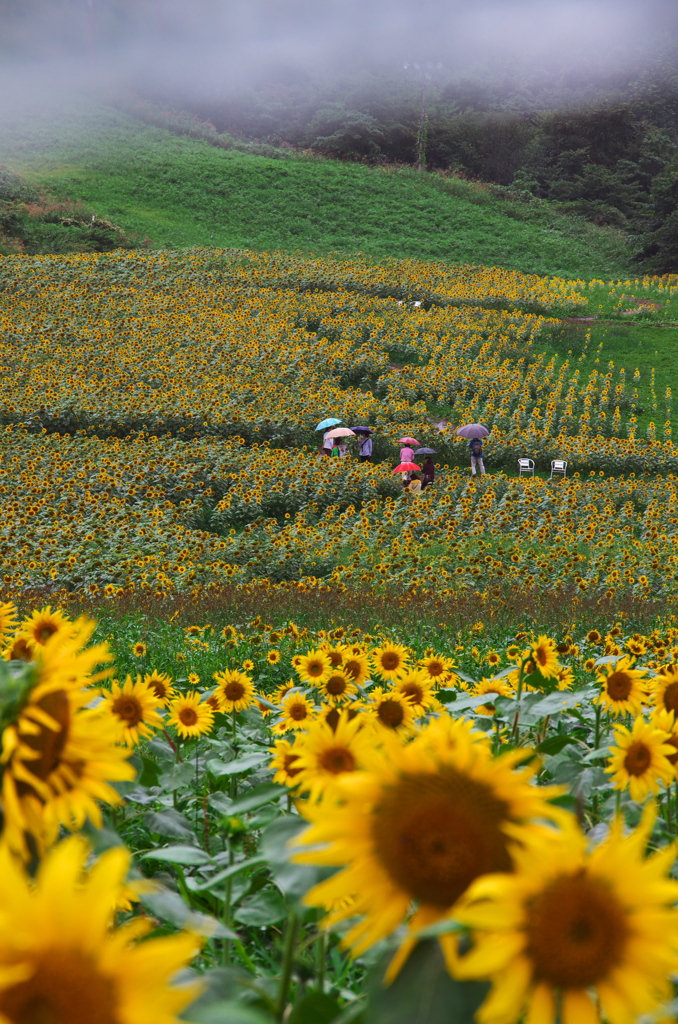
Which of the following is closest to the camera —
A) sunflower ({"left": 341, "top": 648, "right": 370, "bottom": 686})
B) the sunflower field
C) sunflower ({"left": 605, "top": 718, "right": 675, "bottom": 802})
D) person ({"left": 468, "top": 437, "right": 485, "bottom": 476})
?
the sunflower field

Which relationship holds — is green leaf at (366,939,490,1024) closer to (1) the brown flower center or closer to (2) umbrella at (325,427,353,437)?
(1) the brown flower center

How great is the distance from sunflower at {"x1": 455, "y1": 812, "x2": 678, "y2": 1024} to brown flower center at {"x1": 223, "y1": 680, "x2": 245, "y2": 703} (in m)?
1.80

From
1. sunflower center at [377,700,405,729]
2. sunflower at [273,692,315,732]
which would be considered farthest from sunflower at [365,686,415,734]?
sunflower at [273,692,315,732]

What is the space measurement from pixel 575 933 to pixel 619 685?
1.55m

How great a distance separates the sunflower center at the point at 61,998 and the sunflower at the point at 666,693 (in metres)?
1.42

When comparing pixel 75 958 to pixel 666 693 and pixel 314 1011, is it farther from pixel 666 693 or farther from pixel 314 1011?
pixel 666 693

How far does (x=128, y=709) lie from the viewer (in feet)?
5.46

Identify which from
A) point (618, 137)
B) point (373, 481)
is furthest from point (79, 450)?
point (618, 137)

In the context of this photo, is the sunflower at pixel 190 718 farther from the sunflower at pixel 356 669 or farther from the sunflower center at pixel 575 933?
the sunflower center at pixel 575 933

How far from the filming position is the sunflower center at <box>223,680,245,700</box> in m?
2.36

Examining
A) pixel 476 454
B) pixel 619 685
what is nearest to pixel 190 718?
pixel 619 685

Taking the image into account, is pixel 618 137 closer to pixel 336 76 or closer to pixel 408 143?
pixel 408 143

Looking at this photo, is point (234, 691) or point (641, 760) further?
point (234, 691)

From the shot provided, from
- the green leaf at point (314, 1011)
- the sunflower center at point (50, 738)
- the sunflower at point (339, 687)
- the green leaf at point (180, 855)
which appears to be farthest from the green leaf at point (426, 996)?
the sunflower at point (339, 687)
